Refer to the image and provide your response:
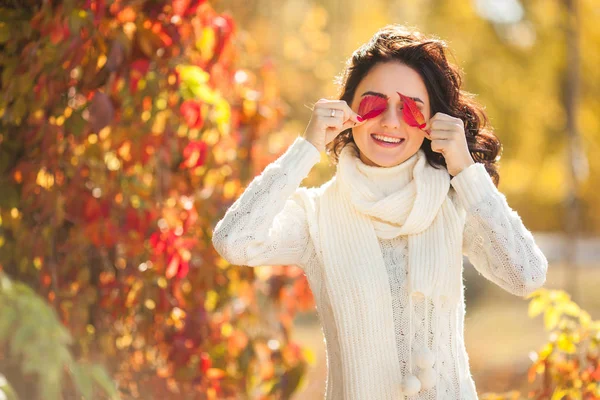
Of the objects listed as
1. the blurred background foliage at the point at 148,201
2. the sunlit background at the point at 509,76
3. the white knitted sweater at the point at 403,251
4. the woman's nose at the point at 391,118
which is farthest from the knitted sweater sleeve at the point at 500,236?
the sunlit background at the point at 509,76

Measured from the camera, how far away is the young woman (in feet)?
7.67

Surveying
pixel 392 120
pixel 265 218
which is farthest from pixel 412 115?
pixel 265 218

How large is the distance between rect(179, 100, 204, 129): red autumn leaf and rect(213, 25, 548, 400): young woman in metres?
0.94

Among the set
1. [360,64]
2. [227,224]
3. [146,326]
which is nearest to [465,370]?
[227,224]

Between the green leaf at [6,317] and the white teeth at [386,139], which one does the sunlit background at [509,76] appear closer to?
the white teeth at [386,139]

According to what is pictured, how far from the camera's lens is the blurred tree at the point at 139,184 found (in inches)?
111

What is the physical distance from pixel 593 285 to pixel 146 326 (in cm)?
1274

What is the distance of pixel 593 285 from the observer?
14.7 meters

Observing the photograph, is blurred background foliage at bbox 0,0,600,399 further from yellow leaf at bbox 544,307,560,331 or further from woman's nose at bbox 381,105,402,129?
woman's nose at bbox 381,105,402,129

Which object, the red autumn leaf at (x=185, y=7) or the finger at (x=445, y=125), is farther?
the red autumn leaf at (x=185, y=7)

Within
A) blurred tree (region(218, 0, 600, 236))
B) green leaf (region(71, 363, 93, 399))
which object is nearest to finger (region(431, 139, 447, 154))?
green leaf (region(71, 363, 93, 399))

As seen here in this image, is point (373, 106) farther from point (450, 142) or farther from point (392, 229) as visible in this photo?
point (392, 229)

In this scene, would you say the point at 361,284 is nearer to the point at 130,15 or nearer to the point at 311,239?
the point at 311,239

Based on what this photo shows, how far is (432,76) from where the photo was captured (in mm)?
2521
